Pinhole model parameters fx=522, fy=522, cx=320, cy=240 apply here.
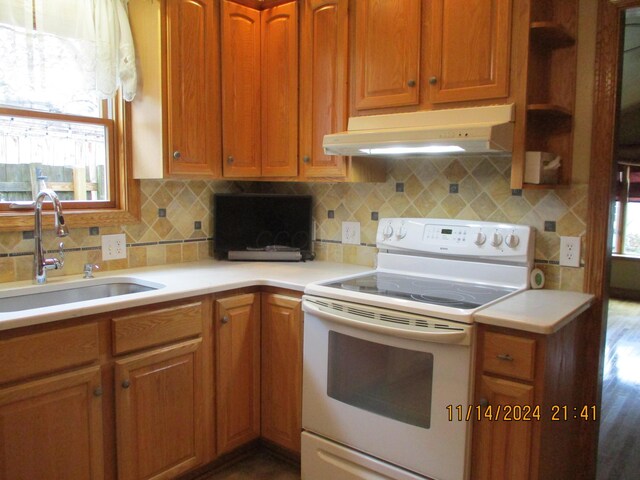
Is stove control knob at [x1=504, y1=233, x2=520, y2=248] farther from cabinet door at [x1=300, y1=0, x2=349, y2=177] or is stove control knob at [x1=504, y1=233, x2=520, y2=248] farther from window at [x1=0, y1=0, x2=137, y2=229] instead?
window at [x1=0, y1=0, x2=137, y2=229]

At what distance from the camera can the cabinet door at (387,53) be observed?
2.20 meters

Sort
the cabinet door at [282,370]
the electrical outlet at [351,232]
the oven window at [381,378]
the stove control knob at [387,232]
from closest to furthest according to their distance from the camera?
the oven window at [381,378] → the cabinet door at [282,370] → the stove control knob at [387,232] → the electrical outlet at [351,232]

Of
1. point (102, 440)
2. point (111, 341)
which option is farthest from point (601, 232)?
A: point (102, 440)

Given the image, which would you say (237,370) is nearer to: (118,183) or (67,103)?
(118,183)

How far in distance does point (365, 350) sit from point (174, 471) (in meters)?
0.93

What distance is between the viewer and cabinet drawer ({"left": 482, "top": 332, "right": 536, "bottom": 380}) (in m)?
1.67

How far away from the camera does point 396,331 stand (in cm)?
185

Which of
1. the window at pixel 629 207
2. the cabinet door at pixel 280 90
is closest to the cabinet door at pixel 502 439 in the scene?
the cabinet door at pixel 280 90

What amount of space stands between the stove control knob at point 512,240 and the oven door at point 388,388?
1.95 feet

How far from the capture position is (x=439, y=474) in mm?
1822

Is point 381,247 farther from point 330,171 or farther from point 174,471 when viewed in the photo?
point 174,471

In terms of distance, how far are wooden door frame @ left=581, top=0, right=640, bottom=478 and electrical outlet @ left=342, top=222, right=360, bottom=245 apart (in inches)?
44.1

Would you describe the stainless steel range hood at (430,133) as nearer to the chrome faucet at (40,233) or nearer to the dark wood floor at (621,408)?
the chrome faucet at (40,233)

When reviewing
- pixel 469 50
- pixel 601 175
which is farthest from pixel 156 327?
pixel 601 175
